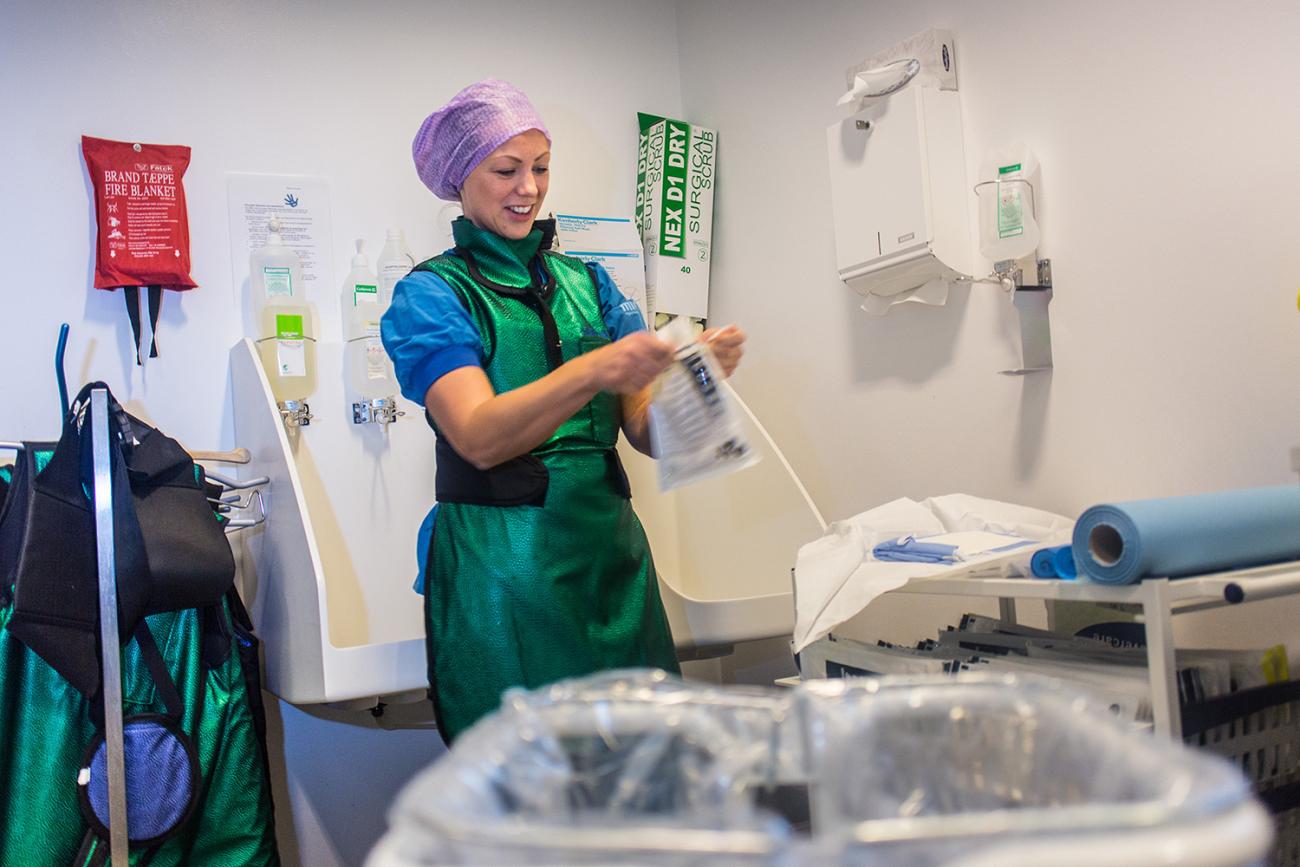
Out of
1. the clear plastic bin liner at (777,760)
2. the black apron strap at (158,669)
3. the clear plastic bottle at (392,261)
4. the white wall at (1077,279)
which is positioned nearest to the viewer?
the clear plastic bin liner at (777,760)

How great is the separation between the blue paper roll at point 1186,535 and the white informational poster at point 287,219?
1605 millimetres

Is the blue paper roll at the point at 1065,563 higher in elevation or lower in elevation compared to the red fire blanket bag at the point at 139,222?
lower

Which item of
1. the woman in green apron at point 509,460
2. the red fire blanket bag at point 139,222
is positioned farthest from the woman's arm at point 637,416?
the red fire blanket bag at point 139,222

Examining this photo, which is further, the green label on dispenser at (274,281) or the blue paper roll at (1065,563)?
the green label on dispenser at (274,281)

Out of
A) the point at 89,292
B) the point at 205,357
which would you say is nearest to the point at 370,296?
the point at 205,357

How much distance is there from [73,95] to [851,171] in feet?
4.77

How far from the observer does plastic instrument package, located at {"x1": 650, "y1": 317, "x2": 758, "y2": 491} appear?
1.33 m

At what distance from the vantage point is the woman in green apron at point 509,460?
1.46m

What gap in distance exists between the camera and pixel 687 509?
2443mm

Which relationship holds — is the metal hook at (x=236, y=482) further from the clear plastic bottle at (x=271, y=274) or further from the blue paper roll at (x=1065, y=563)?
the blue paper roll at (x=1065, y=563)

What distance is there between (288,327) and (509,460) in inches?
35.5

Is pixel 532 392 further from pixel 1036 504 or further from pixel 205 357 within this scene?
pixel 205 357

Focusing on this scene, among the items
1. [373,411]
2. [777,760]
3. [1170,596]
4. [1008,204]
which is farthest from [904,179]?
[777,760]

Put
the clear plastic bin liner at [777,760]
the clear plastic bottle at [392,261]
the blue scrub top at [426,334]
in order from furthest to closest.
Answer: the clear plastic bottle at [392,261], the blue scrub top at [426,334], the clear plastic bin liner at [777,760]
